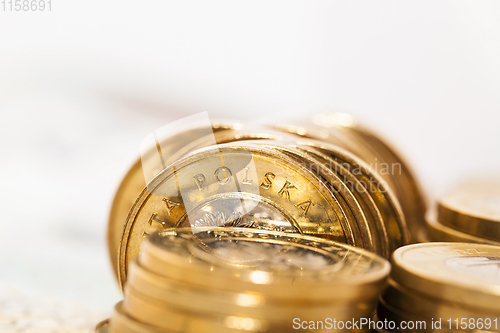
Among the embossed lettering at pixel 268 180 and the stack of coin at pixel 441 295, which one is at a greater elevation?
the embossed lettering at pixel 268 180

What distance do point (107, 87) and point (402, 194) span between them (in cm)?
217

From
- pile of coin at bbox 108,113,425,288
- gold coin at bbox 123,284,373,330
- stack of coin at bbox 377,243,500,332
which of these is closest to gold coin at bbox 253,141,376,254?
pile of coin at bbox 108,113,425,288

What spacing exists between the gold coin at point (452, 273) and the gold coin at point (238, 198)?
157 millimetres

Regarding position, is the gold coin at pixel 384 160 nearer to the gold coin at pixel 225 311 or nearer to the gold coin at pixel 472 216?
the gold coin at pixel 472 216

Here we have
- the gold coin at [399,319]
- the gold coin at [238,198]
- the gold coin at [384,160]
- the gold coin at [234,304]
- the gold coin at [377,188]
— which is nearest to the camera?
the gold coin at [234,304]

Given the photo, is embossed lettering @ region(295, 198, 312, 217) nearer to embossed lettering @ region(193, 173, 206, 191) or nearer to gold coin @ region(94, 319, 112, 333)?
embossed lettering @ region(193, 173, 206, 191)

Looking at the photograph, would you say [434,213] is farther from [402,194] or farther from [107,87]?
[107,87]

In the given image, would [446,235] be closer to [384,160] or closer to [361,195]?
[361,195]

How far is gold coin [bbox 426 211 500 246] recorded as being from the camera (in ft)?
4.00

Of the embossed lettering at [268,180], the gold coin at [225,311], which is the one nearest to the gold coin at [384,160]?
the embossed lettering at [268,180]

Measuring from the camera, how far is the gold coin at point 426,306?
0.70 m

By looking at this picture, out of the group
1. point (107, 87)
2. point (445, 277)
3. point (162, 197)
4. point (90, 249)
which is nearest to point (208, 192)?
point (162, 197)

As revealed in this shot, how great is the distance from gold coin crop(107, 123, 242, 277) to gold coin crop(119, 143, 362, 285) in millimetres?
280

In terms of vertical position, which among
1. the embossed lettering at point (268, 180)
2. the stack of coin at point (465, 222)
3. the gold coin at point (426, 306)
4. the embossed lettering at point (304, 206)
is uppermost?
the embossed lettering at point (268, 180)
